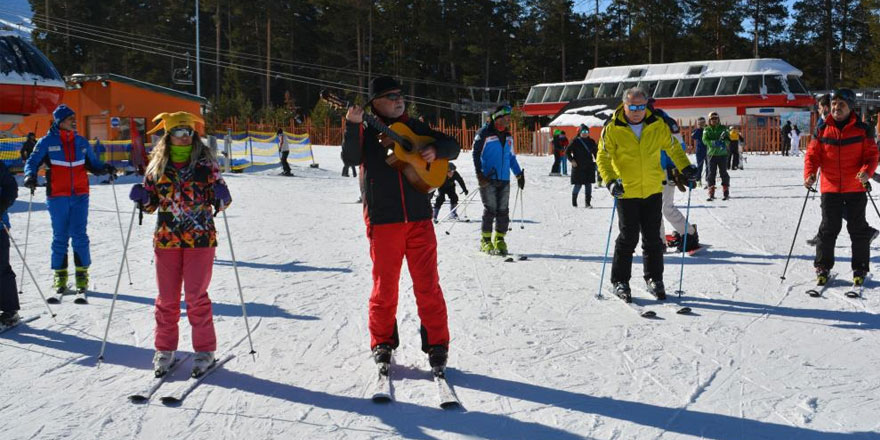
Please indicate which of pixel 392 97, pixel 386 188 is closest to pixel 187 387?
pixel 386 188

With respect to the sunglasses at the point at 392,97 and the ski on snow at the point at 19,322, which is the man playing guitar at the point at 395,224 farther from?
the ski on snow at the point at 19,322

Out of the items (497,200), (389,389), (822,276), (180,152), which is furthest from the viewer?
(497,200)

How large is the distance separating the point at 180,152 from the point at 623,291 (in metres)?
3.66

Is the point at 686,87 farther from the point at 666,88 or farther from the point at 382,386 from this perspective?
the point at 382,386

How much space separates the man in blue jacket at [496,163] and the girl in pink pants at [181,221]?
4333 millimetres

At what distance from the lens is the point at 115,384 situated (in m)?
4.37

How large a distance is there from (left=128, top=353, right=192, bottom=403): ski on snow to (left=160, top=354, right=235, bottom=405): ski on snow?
0.40 ft

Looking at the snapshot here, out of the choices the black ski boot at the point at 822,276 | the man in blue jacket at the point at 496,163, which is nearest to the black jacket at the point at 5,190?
the man in blue jacket at the point at 496,163

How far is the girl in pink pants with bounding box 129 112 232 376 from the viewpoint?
4.37 metres

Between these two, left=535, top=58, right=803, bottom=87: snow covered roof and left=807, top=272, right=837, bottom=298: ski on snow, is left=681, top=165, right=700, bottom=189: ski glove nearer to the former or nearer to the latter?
left=807, top=272, right=837, bottom=298: ski on snow

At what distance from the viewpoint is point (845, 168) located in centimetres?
630

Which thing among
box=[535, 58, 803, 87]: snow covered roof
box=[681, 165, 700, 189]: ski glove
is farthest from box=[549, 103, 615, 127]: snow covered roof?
box=[681, 165, 700, 189]: ski glove

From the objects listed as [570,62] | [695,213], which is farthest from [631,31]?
[695,213]

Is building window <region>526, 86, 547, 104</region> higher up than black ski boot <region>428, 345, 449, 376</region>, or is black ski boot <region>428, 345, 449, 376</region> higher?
building window <region>526, 86, 547, 104</region>
